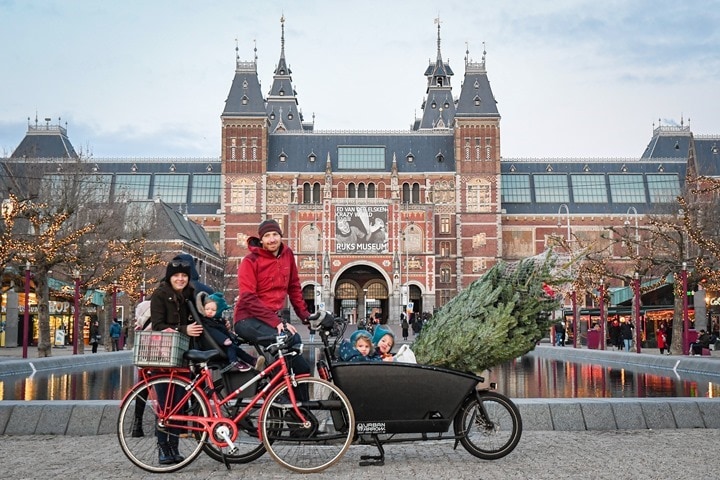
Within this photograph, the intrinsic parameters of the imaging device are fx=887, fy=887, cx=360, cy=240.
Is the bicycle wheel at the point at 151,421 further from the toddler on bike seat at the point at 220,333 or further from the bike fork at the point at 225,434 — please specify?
the toddler on bike seat at the point at 220,333

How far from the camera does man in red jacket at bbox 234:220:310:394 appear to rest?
6371 millimetres

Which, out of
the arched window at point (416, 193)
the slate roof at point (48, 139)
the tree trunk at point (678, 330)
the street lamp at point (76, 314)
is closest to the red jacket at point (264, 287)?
the street lamp at point (76, 314)

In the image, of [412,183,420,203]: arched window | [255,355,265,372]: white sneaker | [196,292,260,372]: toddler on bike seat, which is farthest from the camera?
[412,183,420,203]: arched window

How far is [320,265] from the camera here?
6375 cm

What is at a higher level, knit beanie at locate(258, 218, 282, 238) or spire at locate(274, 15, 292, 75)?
spire at locate(274, 15, 292, 75)

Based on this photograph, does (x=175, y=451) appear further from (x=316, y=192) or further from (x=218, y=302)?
(x=316, y=192)

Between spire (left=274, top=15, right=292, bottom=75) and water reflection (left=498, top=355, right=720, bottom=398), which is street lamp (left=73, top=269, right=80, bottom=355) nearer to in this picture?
water reflection (left=498, top=355, right=720, bottom=398)

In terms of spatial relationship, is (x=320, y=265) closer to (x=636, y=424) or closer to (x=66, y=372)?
(x=66, y=372)

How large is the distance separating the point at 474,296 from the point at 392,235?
55846 millimetres

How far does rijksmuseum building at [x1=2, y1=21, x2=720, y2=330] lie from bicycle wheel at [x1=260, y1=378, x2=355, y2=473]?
55.7 meters

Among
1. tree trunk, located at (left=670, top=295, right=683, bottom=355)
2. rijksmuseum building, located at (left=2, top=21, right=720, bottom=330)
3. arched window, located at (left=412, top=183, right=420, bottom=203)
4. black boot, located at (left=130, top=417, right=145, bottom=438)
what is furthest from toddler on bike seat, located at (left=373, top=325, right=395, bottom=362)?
arched window, located at (left=412, top=183, right=420, bottom=203)

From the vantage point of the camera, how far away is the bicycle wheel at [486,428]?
6.39m

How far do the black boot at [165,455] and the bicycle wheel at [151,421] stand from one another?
21 millimetres

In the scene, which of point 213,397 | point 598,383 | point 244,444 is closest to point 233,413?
point 213,397
